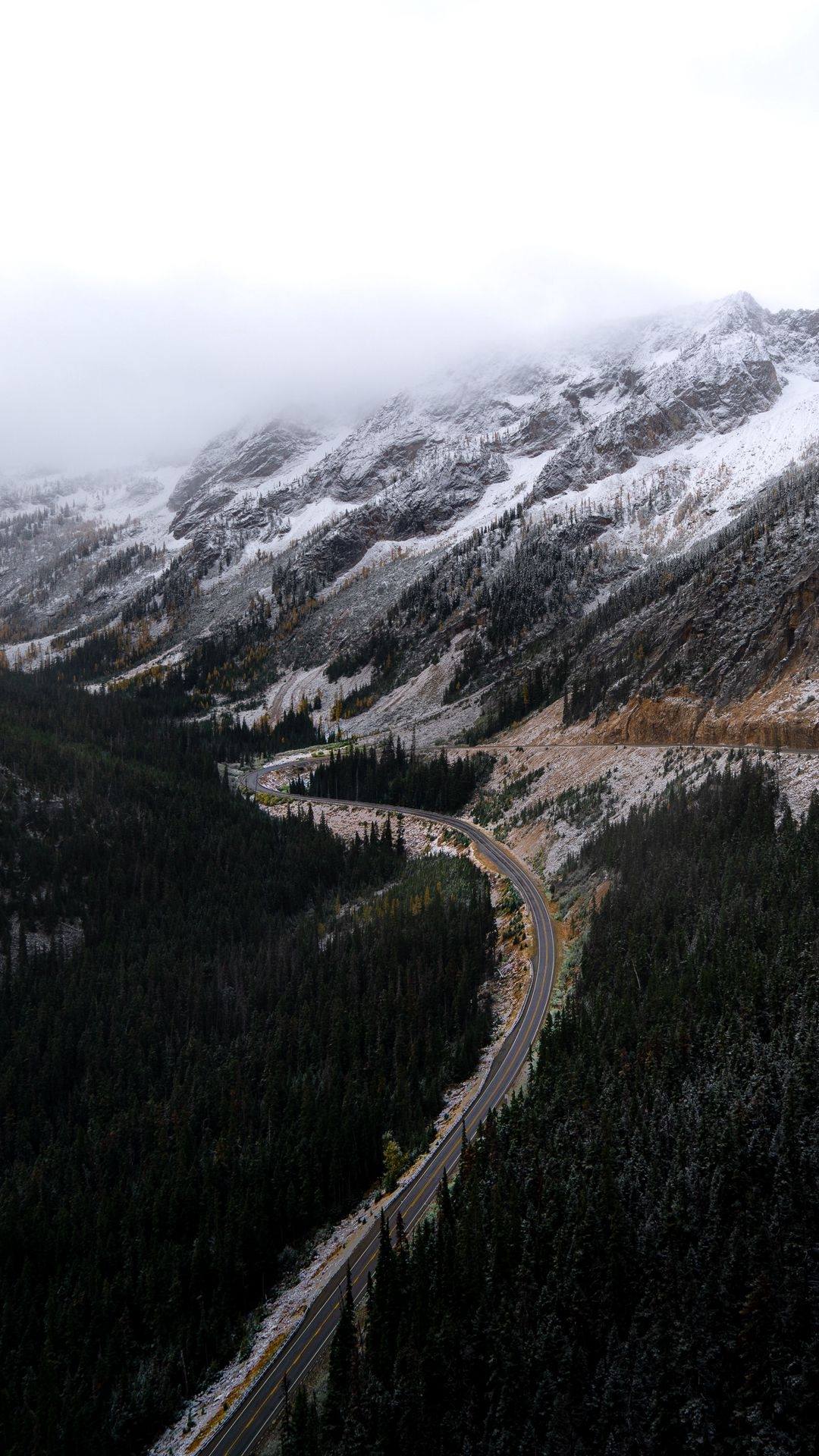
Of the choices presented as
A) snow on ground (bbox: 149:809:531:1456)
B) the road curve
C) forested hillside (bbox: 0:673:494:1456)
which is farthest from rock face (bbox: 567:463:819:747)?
snow on ground (bbox: 149:809:531:1456)

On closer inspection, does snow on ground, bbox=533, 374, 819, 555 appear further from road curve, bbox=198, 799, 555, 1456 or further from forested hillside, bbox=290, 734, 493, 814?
road curve, bbox=198, 799, 555, 1456

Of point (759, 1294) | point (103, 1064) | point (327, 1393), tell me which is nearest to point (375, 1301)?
point (327, 1393)

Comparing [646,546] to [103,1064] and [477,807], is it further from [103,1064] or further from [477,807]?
[103,1064]

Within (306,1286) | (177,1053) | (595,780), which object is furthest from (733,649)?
(306,1286)

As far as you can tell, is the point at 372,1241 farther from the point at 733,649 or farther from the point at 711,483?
the point at 711,483

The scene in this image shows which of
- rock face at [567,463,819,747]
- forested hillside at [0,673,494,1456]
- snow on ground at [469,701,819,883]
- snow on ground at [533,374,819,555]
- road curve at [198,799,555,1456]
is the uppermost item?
snow on ground at [533,374,819,555]

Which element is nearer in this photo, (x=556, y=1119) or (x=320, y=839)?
Answer: (x=556, y=1119)
